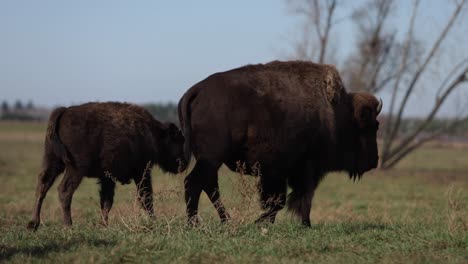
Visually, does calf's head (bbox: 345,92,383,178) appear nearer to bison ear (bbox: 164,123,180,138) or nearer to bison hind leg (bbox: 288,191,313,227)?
bison hind leg (bbox: 288,191,313,227)

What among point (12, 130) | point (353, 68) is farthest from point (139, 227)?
point (12, 130)

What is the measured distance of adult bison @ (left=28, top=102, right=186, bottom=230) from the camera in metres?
9.71

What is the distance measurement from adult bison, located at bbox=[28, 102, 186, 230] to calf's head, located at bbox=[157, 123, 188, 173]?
0.31 m

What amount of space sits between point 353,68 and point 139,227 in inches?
1063

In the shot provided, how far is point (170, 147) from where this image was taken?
1152 centimetres

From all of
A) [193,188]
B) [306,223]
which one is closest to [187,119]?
[193,188]

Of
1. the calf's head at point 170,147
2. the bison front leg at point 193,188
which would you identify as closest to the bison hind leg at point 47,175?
the calf's head at point 170,147

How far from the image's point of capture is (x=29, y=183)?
22.1m

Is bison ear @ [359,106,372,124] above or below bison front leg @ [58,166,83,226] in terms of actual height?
above

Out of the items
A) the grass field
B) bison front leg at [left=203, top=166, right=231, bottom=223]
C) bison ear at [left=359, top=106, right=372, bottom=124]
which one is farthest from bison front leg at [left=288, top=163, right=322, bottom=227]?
bison ear at [left=359, top=106, right=372, bottom=124]

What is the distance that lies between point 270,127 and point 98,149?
285cm

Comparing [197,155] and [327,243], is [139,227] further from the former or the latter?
[327,243]

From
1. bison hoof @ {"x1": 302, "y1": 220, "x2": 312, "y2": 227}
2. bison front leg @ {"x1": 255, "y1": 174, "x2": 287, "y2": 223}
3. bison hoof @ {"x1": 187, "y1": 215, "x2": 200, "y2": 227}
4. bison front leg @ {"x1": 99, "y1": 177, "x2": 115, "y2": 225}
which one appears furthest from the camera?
bison front leg @ {"x1": 99, "y1": 177, "x2": 115, "y2": 225}

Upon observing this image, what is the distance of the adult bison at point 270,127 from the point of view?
8.51 meters
